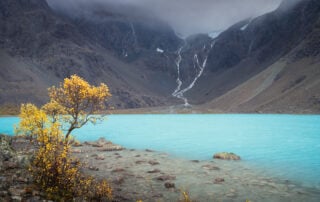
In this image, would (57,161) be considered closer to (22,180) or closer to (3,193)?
(22,180)

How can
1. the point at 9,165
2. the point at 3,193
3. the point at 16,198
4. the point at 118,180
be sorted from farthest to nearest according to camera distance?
the point at 118,180 → the point at 9,165 → the point at 3,193 → the point at 16,198

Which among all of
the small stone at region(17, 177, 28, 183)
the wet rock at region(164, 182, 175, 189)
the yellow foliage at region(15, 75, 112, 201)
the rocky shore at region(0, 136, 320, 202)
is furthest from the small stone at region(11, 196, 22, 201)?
the wet rock at region(164, 182, 175, 189)

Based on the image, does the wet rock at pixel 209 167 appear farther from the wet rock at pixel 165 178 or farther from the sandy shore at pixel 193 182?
the wet rock at pixel 165 178

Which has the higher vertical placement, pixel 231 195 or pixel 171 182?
pixel 171 182

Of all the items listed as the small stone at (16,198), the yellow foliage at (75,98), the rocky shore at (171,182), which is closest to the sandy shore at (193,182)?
the rocky shore at (171,182)

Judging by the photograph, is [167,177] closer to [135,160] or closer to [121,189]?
[121,189]

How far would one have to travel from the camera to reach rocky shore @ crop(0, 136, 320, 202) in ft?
55.8

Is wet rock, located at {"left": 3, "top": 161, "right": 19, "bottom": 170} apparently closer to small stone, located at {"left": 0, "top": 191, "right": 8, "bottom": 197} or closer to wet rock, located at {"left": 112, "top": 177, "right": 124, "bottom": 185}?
small stone, located at {"left": 0, "top": 191, "right": 8, "bottom": 197}

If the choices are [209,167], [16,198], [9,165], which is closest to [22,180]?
[16,198]

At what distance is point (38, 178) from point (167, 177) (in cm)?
1152

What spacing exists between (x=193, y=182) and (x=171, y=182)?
75.3 inches

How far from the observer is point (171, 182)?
23422 mm

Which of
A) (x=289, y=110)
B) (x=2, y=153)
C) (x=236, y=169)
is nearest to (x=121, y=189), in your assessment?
(x=2, y=153)

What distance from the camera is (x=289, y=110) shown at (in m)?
168
